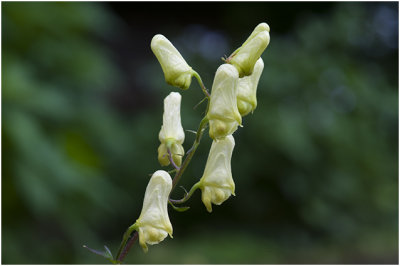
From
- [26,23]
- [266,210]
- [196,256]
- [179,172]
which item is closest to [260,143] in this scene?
[266,210]

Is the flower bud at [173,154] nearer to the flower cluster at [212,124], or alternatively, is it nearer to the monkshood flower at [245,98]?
the flower cluster at [212,124]

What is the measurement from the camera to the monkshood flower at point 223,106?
970 millimetres

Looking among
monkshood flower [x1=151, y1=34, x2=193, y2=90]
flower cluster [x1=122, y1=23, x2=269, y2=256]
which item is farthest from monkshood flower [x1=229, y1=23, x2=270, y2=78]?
monkshood flower [x1=151, y1=34, x2=193, y2=90]

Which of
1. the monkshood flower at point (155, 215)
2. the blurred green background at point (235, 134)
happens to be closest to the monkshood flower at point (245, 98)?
the monkshood flower at point (155, 215)

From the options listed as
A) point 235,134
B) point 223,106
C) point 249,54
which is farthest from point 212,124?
point 235,134

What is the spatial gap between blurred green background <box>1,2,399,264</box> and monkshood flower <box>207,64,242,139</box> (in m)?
2.41

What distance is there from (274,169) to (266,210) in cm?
41

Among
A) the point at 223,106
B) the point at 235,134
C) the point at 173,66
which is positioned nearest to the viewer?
the point at 223,106

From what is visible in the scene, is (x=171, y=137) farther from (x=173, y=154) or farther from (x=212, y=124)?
(x=212, y=124)

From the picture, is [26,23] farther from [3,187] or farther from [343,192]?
[343,192]

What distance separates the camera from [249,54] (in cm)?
99

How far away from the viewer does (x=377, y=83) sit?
5020 millimetres

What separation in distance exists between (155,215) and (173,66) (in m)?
0.30

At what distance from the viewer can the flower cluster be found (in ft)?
3.23
